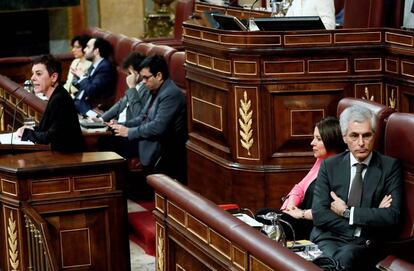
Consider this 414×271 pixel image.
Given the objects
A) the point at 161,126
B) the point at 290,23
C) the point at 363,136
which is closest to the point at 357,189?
the point at 363,136

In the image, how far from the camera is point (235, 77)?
6395 mm

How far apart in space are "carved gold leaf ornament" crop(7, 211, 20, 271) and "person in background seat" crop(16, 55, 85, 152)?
23.3 inches

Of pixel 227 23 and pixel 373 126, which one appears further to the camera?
pixel 227 23

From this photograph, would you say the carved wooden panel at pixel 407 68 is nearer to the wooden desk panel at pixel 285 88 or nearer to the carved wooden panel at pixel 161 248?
the wooden desk panel at pixel 285 88

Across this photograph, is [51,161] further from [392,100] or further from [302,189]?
[392,100]

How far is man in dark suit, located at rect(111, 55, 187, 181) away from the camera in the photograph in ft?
24.7

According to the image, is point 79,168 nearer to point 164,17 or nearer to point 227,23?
point 227,23

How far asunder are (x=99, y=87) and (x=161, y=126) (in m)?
2.21

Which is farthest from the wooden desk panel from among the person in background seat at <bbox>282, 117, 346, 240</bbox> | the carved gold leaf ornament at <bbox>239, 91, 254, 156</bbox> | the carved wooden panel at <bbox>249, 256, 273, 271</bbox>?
the carved wooden panel at <bbox>249, 256, 273, 271</bbox>

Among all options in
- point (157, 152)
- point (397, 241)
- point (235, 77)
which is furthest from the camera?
point (157, 152)

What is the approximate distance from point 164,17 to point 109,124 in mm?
5734

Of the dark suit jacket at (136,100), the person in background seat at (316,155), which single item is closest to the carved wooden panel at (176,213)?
the person in background seat at (316,155)

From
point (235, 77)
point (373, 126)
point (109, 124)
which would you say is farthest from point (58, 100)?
point (373, 126)

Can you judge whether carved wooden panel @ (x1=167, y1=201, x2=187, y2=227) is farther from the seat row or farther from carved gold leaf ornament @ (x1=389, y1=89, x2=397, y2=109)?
the seat row
